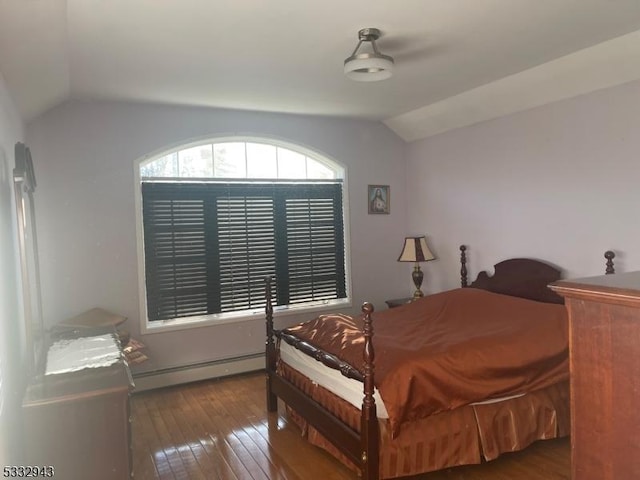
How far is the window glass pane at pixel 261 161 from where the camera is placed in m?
4.67

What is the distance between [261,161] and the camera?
15.5 feet

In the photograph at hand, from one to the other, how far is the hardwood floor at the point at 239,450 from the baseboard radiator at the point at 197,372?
0.19 metres

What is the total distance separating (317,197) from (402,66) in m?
1.95

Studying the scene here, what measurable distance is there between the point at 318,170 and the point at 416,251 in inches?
52.3

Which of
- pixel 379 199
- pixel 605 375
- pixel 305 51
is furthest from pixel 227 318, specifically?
pixel 605 375

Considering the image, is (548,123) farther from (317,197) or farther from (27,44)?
(27,44)

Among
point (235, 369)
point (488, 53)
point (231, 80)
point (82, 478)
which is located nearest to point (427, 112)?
point (488, 53)

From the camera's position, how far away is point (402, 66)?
3270 mm

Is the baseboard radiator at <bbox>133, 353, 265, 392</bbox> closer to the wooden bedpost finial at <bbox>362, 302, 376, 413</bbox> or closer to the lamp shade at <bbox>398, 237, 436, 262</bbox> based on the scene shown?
the lamp shade at <bbox>398, 237, 436, 262</bbox>

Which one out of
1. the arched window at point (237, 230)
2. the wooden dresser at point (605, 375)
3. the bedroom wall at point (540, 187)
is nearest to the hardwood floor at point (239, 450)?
the arched window at point (237, 230)

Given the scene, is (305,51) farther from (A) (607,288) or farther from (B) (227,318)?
(B) (227,318)

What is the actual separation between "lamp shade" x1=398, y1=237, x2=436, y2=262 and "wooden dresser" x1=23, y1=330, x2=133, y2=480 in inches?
125

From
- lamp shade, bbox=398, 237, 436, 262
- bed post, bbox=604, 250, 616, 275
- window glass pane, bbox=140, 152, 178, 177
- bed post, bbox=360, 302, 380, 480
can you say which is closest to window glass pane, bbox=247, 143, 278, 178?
window glass pane, bbox=140, 152, 178, 177

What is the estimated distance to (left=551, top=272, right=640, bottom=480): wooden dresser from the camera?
0.93 meters
